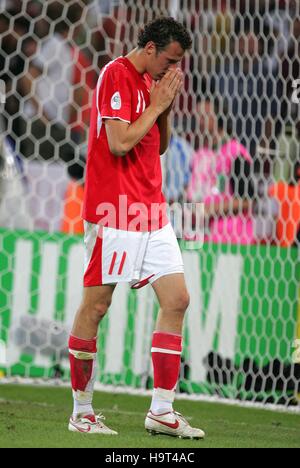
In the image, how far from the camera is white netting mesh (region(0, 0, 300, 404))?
20.9 ft

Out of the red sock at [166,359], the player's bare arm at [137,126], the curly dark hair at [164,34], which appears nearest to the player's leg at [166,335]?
the red sock at [166,359]

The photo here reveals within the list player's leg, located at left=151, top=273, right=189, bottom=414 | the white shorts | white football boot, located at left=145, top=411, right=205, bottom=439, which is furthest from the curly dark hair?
white football boot, located at left=145, top=411, right=205, bottom=439

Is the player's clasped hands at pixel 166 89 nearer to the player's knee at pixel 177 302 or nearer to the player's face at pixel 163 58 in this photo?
the player's face at pixel 163 58

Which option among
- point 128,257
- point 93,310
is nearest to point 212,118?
point 128,257

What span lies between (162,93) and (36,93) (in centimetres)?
322

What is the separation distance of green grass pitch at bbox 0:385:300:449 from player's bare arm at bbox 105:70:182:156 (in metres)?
1.10

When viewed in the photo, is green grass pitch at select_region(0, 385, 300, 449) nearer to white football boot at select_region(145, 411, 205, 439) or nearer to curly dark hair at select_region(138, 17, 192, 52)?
white football boot at select_region(145, 411, 205, 439)

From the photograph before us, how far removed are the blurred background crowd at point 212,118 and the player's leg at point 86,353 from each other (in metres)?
2.60

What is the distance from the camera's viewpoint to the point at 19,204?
679 centimetres

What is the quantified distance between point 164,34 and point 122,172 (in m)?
0.57

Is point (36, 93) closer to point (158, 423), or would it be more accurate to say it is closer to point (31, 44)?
point (31, 44)
